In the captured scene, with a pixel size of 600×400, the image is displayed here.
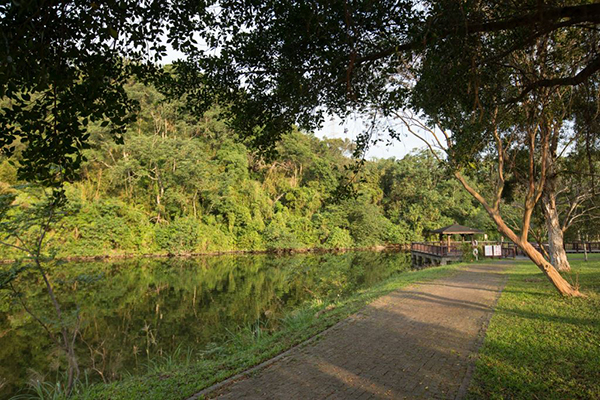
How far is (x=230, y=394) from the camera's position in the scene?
14.2ft

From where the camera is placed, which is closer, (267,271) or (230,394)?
(230,394)

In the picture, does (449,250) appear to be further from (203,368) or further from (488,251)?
(203,368)

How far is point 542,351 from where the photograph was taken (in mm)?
5285

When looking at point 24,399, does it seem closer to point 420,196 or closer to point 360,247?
point 360,247

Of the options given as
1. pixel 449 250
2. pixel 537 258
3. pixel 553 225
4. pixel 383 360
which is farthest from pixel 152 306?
pixel 449 250

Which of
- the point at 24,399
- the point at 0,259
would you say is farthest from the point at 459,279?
the point at 0,259

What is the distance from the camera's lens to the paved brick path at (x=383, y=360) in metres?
4.28

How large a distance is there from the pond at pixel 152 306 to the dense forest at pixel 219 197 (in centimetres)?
482

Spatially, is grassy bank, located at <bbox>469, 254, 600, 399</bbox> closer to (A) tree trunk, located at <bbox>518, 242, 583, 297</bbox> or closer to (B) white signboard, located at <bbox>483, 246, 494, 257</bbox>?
(A) tree trunk, located at <bbox>518, 242, 583, 297</bbox>

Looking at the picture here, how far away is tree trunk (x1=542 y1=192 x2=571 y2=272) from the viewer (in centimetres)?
1300

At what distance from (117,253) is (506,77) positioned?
2788 cm

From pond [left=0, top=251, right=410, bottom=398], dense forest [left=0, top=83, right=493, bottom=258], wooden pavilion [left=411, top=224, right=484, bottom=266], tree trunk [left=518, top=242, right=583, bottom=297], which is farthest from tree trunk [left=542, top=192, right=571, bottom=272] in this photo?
wooden pavilion [left=411, top=224, right=484, bottom=266]

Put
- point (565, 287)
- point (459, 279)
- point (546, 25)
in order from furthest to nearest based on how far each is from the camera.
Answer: point (459, 279)
point (565, 287)
point (546, 25)

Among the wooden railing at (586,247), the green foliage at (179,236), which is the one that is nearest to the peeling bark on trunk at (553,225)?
the wooden railing at (586,247)
